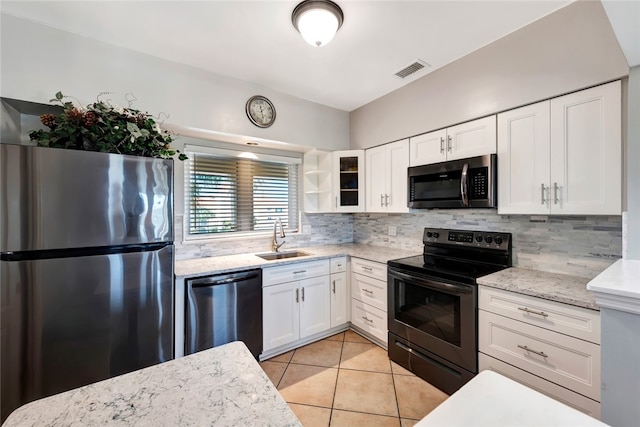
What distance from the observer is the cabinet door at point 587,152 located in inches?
57.9

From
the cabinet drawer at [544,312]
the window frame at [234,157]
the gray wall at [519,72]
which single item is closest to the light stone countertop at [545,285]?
the cabinet drawer at [544,312]

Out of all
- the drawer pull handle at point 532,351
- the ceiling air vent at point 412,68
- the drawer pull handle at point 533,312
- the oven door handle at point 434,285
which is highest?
the ceiling air vent at point 412,68

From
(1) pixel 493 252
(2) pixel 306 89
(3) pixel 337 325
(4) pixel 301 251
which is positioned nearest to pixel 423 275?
(1) pixel 493 252

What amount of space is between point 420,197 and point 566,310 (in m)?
1.30

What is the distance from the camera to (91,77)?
1.81 m

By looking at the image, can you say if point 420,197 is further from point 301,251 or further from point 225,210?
point 225,210

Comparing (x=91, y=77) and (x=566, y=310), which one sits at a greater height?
(x=91, y=77)

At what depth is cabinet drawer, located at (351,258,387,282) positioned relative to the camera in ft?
8.02

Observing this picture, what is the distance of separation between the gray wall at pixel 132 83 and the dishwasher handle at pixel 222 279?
1.26 m

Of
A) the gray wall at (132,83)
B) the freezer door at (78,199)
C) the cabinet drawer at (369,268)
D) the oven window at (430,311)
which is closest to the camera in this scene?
the freezer door at (78,199)

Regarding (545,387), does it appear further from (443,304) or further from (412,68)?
(412,68)

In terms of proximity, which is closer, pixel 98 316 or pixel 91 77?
pixel 98 316

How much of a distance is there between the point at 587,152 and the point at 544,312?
987mm

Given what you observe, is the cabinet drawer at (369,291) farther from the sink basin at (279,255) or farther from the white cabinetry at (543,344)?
the white cabinetry at (543,344)
